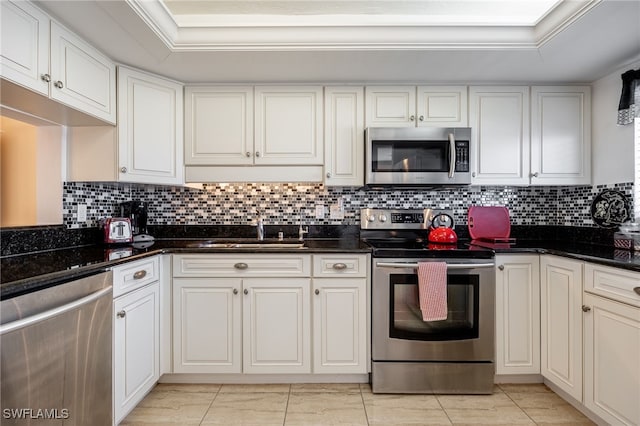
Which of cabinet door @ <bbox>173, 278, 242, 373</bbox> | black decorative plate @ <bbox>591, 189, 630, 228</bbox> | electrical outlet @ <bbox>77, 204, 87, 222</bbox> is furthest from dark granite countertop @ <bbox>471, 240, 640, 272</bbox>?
electrical outlet @ <bbox>77, 204, 87, 222</bbox>

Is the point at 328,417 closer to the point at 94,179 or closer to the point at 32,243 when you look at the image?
the point at 32,243

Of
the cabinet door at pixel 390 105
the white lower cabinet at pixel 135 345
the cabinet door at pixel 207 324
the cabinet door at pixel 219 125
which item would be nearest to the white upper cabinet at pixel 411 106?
the cabinet door at pixel 390 105

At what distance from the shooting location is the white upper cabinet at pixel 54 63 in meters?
1.43

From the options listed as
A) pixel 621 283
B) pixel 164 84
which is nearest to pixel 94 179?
pixel 164 84

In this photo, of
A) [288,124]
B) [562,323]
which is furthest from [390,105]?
[562,323]

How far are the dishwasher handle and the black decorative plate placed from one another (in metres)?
3.07

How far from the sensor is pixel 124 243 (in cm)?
231

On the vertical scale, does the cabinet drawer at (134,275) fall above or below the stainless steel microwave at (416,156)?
below

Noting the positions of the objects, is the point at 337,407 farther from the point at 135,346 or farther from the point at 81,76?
the point at 81,76

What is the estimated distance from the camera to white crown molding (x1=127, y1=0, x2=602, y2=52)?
195 centimetres

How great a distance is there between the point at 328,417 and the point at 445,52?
2248mm

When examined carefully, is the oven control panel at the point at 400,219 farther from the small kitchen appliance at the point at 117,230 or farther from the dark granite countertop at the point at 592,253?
the small kitchen appliance at the point at 117,230

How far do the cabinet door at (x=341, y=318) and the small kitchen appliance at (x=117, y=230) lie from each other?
53.3 inches

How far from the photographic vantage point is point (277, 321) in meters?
2.15
